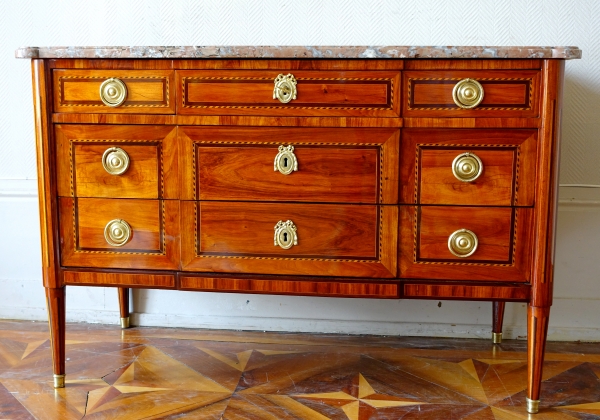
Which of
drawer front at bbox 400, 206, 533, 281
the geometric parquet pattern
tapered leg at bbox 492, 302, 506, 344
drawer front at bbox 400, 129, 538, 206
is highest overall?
drawer front at bbox 400, 129, 538, 206

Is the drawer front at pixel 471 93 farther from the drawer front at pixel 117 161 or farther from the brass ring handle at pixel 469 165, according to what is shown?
the drawer front at pixel 117 161

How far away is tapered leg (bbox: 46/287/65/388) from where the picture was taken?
150 cm

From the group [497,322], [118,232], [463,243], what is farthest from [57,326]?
[497,322]

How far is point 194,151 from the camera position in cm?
139

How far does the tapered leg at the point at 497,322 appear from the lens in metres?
1.84

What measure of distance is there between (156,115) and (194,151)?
0.37ft

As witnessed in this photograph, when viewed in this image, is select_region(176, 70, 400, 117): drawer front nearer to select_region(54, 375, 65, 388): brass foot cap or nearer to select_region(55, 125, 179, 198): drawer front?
select_region(55, 125, 179, 198): drawer front

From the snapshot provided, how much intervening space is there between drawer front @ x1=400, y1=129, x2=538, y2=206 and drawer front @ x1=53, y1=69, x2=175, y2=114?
0.53 metres

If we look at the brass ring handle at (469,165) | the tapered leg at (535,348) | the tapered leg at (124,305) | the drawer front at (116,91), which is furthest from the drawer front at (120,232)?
the tapered leg at (535,348)

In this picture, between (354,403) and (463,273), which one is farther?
(354,403)

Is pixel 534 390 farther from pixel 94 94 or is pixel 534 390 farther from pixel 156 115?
pixel 94 94

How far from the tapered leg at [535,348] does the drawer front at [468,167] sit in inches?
9.7

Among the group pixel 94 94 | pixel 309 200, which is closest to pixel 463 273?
pixel 309 200

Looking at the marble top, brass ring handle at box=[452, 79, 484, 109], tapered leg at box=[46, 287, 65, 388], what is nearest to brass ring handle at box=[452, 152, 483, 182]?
brass ring handle at box=[452, 79, 484, 109]
